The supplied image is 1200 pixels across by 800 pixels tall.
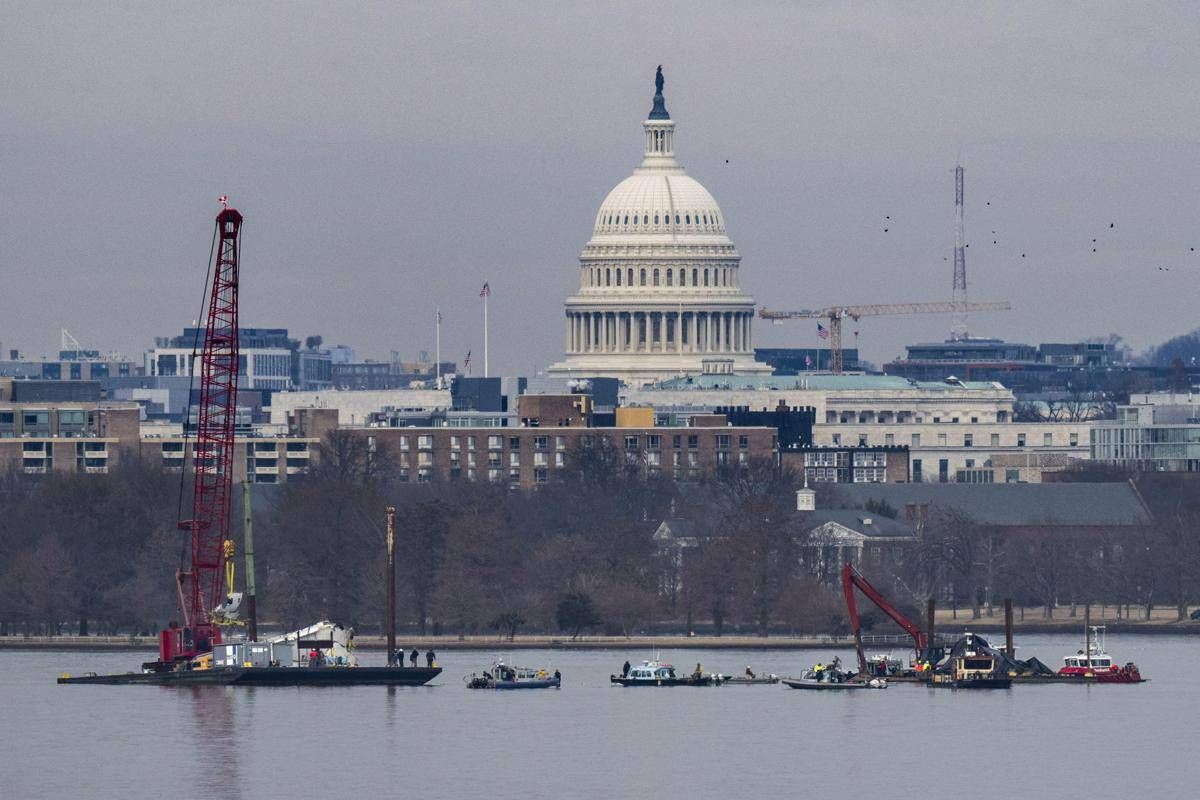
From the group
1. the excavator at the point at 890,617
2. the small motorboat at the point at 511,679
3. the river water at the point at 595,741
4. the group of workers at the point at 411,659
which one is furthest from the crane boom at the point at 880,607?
the group of workers at the point at 411,659

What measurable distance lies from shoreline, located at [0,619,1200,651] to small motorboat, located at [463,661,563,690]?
17866 mm

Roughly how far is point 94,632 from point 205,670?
31360mm

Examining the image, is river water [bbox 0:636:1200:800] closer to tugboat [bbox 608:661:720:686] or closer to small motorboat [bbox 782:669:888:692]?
tugboat [bbox 608:661:720:686]

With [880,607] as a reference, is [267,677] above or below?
below

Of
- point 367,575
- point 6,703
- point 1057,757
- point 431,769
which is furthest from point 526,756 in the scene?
point 367,575

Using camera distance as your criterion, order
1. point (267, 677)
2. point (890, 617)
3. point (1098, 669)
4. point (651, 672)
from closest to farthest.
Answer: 1. point (651, 672)
2. point (267, 677)
3. point (1098, 669)
4. point (890, 617)

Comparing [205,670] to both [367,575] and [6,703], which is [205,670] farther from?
[367,575]

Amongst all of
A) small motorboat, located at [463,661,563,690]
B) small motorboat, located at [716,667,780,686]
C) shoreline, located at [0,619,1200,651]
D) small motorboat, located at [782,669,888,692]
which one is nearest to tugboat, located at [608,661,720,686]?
small motorboat, located at [716,667,780,686]

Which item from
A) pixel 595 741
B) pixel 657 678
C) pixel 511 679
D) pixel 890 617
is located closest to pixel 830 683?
pixel 657 678

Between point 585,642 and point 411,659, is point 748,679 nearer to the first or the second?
point 411,659

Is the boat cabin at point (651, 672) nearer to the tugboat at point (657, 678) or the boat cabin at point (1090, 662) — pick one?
the tugboat at point (657, 678)

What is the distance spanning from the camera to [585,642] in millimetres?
184875

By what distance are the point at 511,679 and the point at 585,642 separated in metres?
26.7

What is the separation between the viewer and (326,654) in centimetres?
16338
